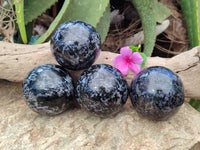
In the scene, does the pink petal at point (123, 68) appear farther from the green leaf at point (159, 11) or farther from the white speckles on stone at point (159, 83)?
the green leaf at point (159, 11)

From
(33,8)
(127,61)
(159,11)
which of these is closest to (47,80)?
(127,61)

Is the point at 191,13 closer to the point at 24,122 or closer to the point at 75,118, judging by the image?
the point at 75,118

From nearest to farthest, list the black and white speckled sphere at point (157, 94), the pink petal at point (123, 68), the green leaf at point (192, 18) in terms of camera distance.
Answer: the black and white speckled sphere at point (157, 94), the pink petal at point (123, 68), the green leaf at point (192, 18)

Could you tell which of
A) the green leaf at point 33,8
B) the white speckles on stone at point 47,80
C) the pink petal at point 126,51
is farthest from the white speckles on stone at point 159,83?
the green leaf at point 33,8

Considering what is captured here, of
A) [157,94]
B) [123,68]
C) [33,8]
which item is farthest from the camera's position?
[33,8]

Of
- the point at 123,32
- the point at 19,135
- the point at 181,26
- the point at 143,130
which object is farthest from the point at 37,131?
the point at 181,26

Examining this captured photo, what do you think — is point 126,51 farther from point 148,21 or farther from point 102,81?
point 148,21
